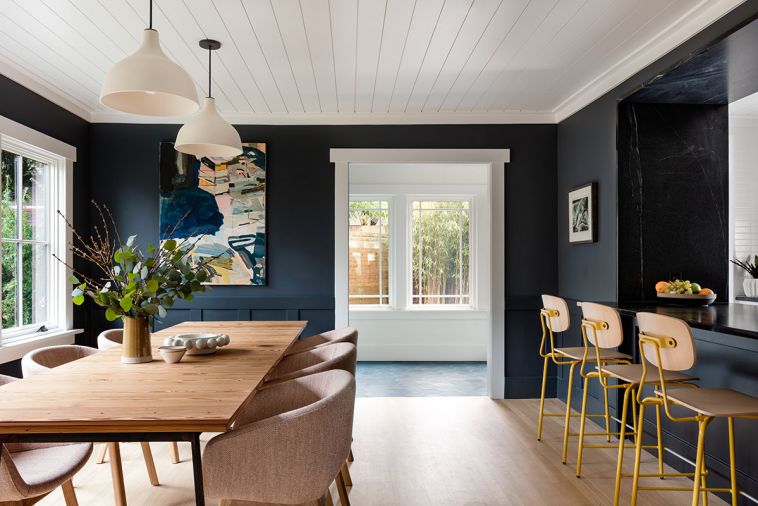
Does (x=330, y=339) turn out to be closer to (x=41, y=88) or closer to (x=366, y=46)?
(x=366, y=46)

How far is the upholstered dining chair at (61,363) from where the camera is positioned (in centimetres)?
253

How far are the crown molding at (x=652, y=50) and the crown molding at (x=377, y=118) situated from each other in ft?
1.20

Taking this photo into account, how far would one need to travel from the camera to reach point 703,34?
300cm

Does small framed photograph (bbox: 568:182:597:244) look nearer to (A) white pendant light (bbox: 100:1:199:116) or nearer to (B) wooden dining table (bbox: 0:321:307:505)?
(B) wooden dining table (bbox: 0:321:307:505)

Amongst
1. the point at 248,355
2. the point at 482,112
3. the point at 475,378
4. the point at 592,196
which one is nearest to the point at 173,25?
the point at 248,355

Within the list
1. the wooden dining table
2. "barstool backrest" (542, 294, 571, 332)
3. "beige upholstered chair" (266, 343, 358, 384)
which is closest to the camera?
the wooden dining table

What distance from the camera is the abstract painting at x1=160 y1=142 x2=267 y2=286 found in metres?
4.90

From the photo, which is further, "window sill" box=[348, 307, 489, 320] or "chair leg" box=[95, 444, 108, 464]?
"window sill" box=[348, 307, 489, 320]

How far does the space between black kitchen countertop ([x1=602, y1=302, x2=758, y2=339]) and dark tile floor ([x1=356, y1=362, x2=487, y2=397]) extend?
84.7 inches

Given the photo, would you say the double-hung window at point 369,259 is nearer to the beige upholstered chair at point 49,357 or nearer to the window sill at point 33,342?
the window sill at point 33,342

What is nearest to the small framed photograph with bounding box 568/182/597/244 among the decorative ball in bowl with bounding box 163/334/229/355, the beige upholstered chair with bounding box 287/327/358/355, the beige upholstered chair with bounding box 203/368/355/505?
the beige upholstered chair with bounding box 287/327/358/355

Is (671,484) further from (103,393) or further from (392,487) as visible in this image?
(103,393)

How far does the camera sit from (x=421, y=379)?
19.2 ft

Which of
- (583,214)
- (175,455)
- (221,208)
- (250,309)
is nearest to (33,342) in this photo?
(175,455)
